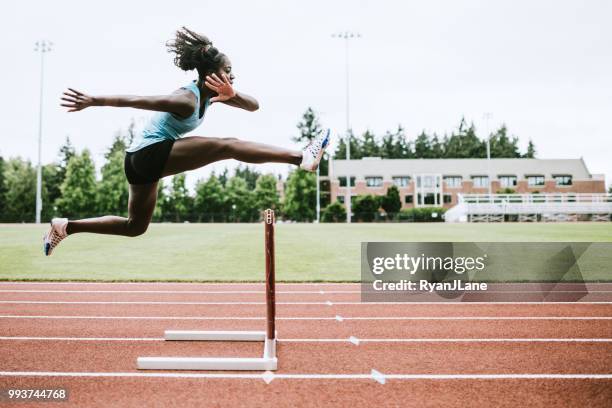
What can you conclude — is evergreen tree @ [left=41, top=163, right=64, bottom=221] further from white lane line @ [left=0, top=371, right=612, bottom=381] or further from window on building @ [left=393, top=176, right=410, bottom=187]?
white lane line @ [left=0, top=371, right=612, bottom=381]

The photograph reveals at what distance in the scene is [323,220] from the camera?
174 ft

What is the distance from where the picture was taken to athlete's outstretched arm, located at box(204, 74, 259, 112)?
3937 mm

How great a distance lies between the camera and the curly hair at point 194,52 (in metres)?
4.16

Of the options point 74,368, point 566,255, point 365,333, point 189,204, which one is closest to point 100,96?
point 74,368

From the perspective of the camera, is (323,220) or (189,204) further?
(189,204)

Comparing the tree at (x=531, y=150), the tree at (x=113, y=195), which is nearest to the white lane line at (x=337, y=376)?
the tree at (x=113, y=195)

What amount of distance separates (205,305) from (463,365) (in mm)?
4720

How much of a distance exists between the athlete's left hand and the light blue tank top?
129mm

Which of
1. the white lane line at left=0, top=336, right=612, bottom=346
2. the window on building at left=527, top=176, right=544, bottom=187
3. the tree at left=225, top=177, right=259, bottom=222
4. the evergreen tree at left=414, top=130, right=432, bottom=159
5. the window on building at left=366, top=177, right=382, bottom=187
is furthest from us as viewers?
the evergreen tree at left=414, top=130, right=432, bottom=159

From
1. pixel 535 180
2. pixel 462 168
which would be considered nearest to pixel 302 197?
pixel 462 168

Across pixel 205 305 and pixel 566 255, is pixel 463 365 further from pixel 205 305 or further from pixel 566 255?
pixel 566 255

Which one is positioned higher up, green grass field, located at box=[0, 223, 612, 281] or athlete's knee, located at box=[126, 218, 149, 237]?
athlete's knee, located at box=[126, 218, 149, 237]

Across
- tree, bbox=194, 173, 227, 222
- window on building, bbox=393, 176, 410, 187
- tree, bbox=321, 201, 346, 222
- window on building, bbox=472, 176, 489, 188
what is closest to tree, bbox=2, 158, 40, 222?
tree, bbox=194, 173, 227, 222

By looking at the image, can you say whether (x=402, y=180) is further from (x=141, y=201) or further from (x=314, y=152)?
(x=141, y=201)
